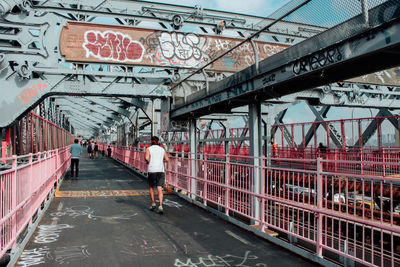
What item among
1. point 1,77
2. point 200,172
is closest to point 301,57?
point 200,172

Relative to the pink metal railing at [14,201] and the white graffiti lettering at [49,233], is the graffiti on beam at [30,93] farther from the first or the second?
the white graffiti lettering at [49,233]

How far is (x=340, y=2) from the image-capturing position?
460 centimetres

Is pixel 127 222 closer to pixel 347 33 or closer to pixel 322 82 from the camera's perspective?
pixel 322 82

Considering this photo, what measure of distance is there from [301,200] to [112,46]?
10.2 m

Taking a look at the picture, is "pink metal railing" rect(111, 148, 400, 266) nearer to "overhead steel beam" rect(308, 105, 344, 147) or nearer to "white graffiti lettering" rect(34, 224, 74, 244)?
"white graffiti lettering" rect(34, 224, 74, 244)

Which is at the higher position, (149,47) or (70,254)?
(149,47)

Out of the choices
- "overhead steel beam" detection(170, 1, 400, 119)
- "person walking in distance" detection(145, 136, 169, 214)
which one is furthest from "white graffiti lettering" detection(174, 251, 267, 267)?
"person walking in distance" detection(145, 136, 169, 214)

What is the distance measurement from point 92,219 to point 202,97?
4.22 m

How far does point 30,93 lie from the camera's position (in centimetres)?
1227

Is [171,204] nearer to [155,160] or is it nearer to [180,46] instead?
[155,160]

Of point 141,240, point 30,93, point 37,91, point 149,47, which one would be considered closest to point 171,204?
point 141,240

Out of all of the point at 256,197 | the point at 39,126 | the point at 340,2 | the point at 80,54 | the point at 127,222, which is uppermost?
the point at 80,54

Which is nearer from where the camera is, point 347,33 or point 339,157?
point 347,33

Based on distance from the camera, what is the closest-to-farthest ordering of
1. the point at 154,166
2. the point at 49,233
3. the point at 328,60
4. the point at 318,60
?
the point at 328,60, the point at 318,60, the point at 49,233, the point at 154,166
